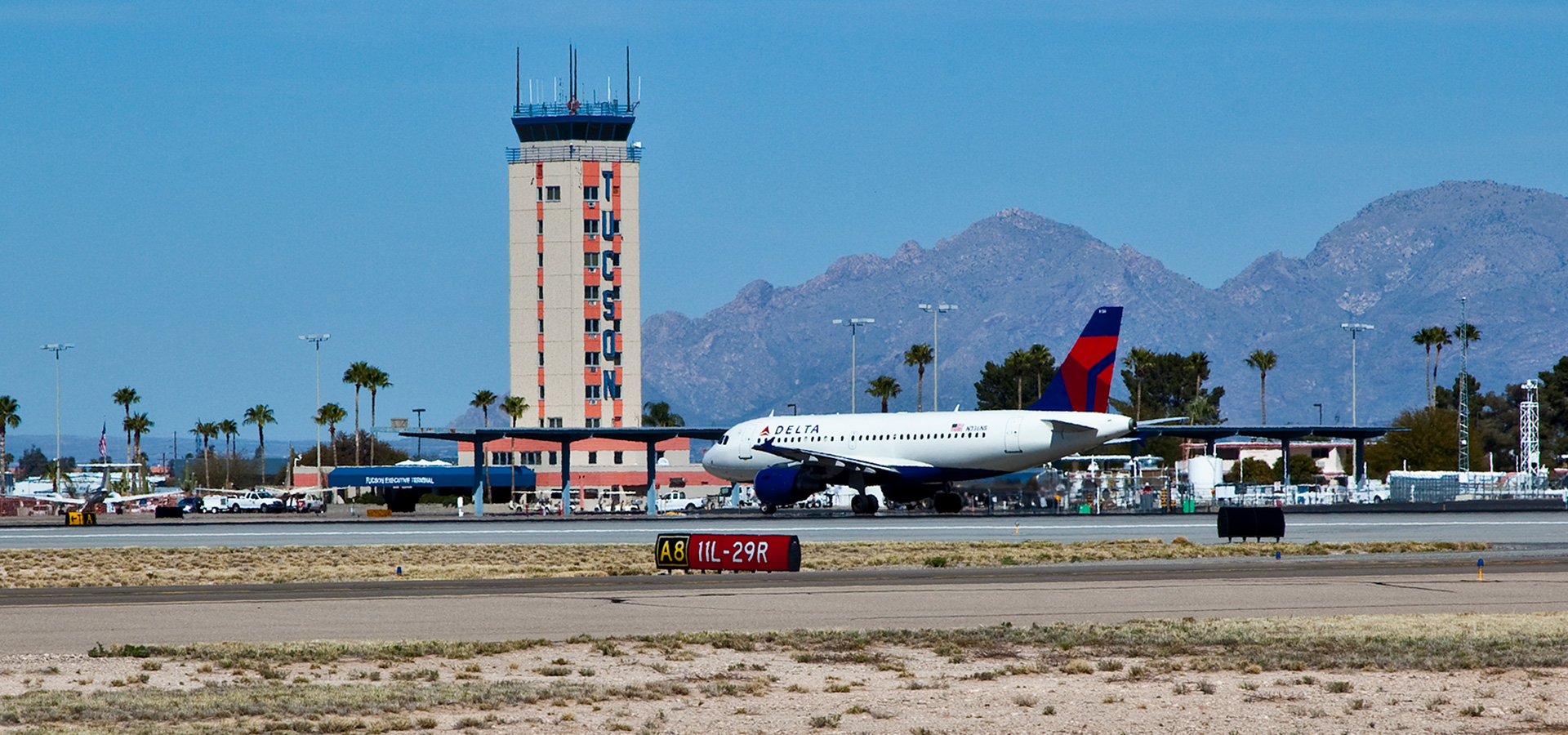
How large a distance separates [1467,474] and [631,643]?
83.5 m

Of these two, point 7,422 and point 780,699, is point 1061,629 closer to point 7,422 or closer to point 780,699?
point 780,699

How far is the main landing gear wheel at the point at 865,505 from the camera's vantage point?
62.2m

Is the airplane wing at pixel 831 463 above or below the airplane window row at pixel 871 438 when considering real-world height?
below

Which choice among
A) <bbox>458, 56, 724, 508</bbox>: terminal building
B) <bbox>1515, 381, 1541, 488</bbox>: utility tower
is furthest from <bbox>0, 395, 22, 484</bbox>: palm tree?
<bbox>1515, 381, 1541, 488</bbox>: utility tower

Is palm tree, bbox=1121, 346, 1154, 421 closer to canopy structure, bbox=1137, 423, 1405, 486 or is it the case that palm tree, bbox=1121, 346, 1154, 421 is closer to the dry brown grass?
canopy structure, bbox=1137, 423, 1405, 486

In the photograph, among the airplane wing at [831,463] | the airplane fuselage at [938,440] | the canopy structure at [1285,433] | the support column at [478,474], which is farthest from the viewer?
the support column at [478,474]

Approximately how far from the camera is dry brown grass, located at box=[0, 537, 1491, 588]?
108 ft

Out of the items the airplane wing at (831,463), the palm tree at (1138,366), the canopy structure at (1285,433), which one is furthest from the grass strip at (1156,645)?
the palm tree at (1138,366)

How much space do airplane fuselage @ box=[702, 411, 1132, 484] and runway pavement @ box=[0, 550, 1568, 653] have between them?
2540 cm

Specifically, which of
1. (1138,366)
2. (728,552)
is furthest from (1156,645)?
(1138,366)

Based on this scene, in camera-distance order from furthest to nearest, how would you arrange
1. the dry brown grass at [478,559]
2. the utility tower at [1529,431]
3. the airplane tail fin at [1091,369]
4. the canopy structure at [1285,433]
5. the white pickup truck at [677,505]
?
the utility tower at [1529,431], the white pickup truck at [677,505], the canopy structure at [1285,433], the airplane tail fin at [1091,369], the dry brown grass at [478,559]

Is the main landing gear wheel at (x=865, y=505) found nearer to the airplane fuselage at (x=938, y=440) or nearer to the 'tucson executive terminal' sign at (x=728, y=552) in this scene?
the airplane fuselage at (x=938, y=440)

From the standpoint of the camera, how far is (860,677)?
55.2 feet

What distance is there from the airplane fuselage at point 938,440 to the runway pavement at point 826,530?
226 centimetres
